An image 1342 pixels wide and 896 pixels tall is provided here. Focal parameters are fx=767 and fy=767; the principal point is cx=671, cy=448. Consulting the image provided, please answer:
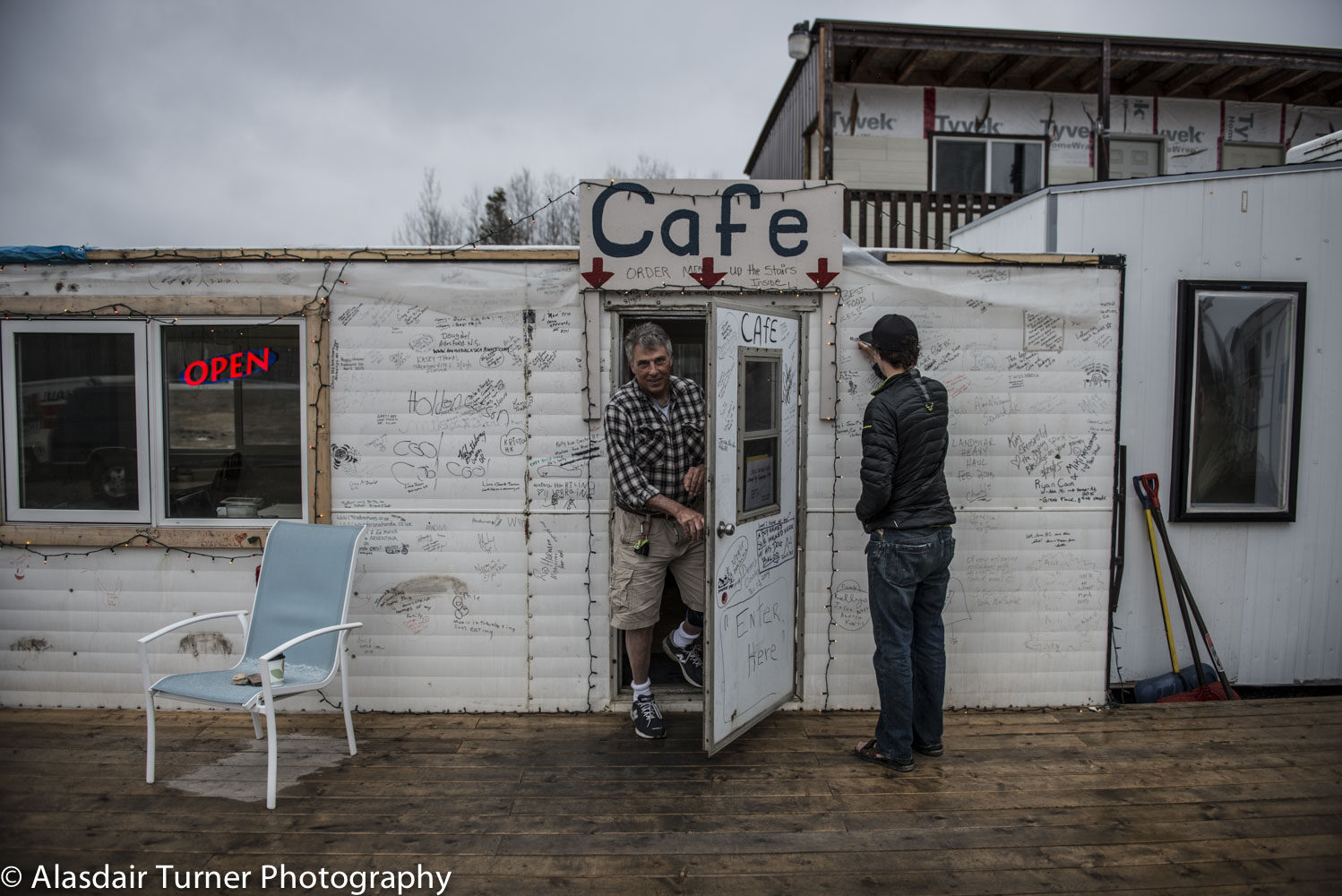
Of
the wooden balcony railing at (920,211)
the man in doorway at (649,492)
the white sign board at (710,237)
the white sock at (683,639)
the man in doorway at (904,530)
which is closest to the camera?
the man in doorway at (904,530)

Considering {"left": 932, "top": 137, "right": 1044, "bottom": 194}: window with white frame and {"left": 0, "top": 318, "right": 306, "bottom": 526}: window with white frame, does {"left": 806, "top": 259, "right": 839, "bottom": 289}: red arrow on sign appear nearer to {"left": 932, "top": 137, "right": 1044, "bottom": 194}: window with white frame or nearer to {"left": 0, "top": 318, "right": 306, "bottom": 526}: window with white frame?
{"left": 0, "top": 318, "right": 306, "bottom": 526}: window with white frame

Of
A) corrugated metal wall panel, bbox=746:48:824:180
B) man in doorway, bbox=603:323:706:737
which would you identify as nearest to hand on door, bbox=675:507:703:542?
man in doorway, bbox=603:323:706:737

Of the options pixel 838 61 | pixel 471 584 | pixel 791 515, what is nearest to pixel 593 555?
pixel 471 584

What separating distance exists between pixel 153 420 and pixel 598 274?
Result: 2.51m

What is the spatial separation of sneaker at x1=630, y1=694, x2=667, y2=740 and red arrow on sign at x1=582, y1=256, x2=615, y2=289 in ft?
6.91

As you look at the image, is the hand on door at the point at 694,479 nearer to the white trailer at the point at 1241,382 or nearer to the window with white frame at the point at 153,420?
the window with white frame at the point at 153,420

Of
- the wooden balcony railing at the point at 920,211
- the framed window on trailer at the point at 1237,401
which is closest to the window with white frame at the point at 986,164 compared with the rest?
the wooden balcony railing at the point at 920,211

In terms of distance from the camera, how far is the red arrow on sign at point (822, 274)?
3.95 meters

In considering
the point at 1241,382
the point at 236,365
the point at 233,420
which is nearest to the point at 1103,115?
the point at 1241,382

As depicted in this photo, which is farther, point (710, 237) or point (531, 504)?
point (531, 504)

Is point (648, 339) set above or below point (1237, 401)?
above

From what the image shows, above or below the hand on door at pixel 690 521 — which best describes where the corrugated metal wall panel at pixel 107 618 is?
below

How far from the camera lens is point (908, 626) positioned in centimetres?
336

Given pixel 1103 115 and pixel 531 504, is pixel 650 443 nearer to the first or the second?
pixel 531 504
